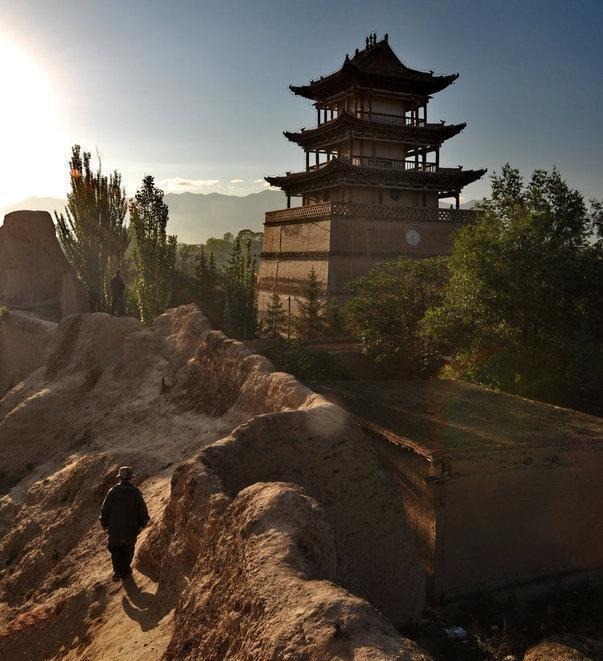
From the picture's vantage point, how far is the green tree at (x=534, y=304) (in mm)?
17625

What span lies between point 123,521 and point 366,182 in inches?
1290

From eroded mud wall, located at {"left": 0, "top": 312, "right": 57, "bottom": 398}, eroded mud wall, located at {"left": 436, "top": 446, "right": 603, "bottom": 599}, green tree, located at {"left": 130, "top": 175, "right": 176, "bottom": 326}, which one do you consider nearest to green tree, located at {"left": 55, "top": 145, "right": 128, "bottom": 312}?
green tree, located at {"left": 130, "top": 175, "right": 176, "bottom": 326}

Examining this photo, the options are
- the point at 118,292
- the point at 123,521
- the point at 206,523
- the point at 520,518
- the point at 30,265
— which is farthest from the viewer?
the point at 30,265

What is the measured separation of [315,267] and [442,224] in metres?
8.72

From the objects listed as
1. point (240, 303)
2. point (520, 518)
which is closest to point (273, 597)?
point (520, 518)

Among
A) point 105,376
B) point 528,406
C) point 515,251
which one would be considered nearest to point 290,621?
point 528,406

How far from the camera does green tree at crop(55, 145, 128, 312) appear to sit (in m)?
27.5

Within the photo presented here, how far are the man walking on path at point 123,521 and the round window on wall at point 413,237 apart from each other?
32.1 metres

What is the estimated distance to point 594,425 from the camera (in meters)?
12.2

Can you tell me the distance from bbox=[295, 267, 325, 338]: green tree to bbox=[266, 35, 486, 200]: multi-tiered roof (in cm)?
663

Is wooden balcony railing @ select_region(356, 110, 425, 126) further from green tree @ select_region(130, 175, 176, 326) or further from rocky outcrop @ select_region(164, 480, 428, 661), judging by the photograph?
rocky outcrop @ select_region(164, 480, 428, 661)

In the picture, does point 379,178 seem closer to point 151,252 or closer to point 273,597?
point 151,252

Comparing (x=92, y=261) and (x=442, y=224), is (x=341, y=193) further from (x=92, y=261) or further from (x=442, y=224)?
(x=92, y=261)

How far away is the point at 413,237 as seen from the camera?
3759 cm
